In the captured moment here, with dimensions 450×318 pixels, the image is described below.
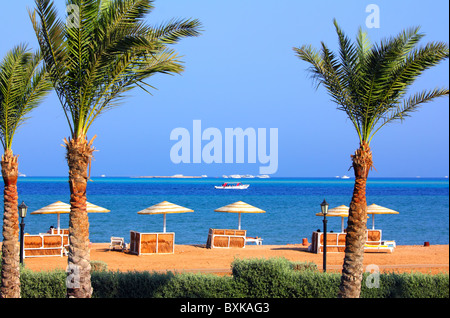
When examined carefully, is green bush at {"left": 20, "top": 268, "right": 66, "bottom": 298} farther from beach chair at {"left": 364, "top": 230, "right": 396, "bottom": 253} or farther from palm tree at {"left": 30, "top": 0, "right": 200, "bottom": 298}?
beach chair at {"left": 364, "top": 230, "right": 396, "bottom": 253}

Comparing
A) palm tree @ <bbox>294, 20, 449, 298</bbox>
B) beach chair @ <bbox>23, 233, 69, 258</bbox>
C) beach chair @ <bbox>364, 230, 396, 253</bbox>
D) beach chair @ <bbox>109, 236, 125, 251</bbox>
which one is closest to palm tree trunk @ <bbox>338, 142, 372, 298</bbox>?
palm tree @ <bbox>294, 20, 449, 298</bbox>

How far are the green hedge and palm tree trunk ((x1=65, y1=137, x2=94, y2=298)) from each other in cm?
152

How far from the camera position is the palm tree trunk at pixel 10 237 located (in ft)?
38.9

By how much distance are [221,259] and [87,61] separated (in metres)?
11.7

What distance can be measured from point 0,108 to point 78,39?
136 inches

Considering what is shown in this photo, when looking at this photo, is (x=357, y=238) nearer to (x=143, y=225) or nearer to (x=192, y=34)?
(x=192, y=34)

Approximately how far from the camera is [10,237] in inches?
474

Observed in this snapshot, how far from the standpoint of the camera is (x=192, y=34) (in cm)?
1083

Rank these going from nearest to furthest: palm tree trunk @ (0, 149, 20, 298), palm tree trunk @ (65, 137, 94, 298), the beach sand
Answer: palm tree trunk @ (65, 137, 94, 298) < palm tree trunk @ (0, 149, 20, 298) < the beach sand

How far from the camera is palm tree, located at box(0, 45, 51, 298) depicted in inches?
469

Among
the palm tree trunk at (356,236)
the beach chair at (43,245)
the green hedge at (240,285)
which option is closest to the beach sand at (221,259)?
the beach chair at (43,245)

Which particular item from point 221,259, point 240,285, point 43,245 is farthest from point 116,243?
point 240,285

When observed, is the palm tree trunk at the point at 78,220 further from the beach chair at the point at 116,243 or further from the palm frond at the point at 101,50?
the beach chair at the point at 116,243
